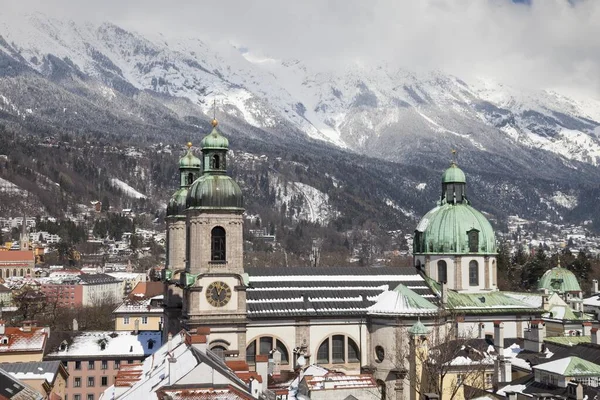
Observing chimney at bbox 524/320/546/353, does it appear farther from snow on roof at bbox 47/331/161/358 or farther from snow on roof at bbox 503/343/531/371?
snow on roof at bbox 47/331/161/358

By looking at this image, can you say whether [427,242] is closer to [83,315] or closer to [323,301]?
[323,301]

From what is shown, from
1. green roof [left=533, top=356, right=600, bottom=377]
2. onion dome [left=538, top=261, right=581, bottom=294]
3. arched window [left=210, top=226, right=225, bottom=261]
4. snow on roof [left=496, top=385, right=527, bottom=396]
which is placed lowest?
snow on roof [left=496, top=385, right=527, bottom=396]

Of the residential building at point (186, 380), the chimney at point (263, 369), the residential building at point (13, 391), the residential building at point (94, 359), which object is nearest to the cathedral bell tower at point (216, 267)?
the residential building at point (186, 380)

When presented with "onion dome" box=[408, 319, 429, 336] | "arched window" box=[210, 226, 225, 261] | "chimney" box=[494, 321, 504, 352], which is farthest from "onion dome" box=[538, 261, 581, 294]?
"arched window" box=[210, 226, 225, 261]

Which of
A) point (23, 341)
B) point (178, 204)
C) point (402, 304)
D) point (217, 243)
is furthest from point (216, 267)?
point (23, 341)

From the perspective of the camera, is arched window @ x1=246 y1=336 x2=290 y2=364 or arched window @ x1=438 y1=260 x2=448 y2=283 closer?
arched window @ x1=246 y1=336 x2=290 y2=364

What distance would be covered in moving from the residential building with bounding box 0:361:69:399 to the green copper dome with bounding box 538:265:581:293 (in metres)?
73.4

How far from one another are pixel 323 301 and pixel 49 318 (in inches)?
3518

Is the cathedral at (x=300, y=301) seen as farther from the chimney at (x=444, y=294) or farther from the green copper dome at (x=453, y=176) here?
the green copper dome at (x=453, y=176)

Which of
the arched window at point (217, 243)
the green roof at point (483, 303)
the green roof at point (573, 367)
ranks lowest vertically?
the green roof at point (573, 367)

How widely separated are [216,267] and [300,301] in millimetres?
8703

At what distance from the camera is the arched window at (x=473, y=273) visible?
93.1 metres

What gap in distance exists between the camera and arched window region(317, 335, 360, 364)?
269ft

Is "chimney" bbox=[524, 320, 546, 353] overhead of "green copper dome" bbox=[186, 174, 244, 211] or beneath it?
beneath
